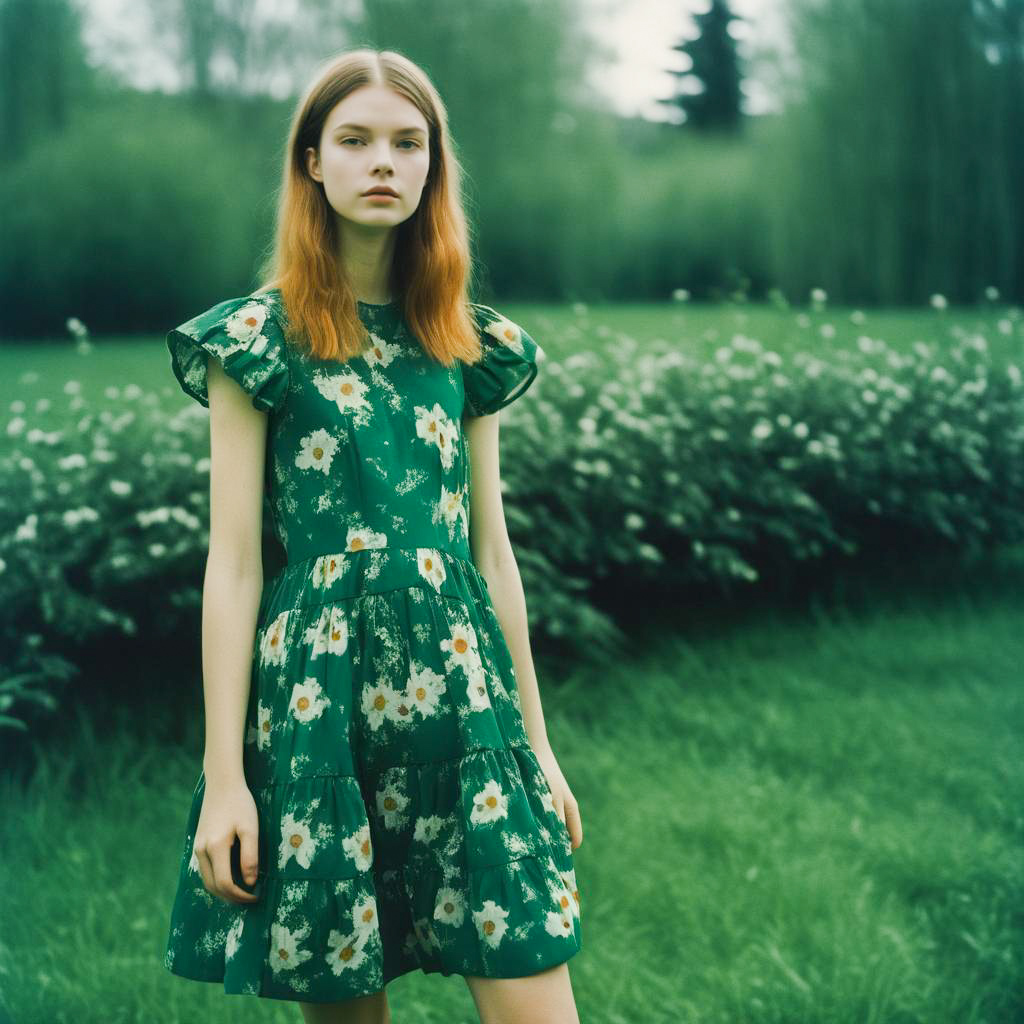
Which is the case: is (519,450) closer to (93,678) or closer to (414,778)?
(93,678)

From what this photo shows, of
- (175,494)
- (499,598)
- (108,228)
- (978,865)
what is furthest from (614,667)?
(499,598)

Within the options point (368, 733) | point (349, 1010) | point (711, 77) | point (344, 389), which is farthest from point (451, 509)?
point (711, 77)

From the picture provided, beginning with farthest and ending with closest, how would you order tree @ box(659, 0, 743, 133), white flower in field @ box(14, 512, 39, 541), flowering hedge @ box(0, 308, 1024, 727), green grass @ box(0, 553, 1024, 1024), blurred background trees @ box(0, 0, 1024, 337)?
tree @ box(659, 0, 743, 133)
blurred background trees @ box(0, 0, 1024, 337)
flowering hedge @ box(0, 308, 1024, 727)
white flower in field @ box(14, 512, 39, 541)
green grass @ box(0, 553, 1024, 1024)

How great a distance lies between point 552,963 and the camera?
1522 millimetres

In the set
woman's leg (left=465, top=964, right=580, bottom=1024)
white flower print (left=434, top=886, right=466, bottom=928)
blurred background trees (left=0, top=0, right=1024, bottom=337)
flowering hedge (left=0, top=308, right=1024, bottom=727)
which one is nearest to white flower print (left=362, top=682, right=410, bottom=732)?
white flower print (left=434, top=886, right=466, bottom=928)

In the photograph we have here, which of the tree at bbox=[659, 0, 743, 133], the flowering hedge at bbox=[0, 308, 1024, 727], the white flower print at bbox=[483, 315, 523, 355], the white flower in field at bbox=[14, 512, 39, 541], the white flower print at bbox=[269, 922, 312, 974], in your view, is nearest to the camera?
the white flower print at bbox=[269, 922, 312, 974]

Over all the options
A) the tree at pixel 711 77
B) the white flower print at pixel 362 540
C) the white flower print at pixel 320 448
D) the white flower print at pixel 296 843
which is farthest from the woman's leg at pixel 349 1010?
the tree at pixel 711 77

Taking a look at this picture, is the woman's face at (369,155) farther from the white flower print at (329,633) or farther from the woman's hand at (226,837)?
the woman's hand at (226,837)

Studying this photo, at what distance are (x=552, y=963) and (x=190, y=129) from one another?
3.11 metres

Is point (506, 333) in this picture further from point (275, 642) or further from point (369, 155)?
point (275, 642)

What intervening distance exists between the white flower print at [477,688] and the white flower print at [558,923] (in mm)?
268

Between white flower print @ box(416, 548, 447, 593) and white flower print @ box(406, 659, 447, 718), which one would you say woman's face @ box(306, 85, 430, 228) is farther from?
white flower print @ box(406, 659, 447, 718)

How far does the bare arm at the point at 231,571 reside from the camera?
5.04 ft

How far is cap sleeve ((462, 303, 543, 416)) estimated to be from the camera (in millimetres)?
1802
